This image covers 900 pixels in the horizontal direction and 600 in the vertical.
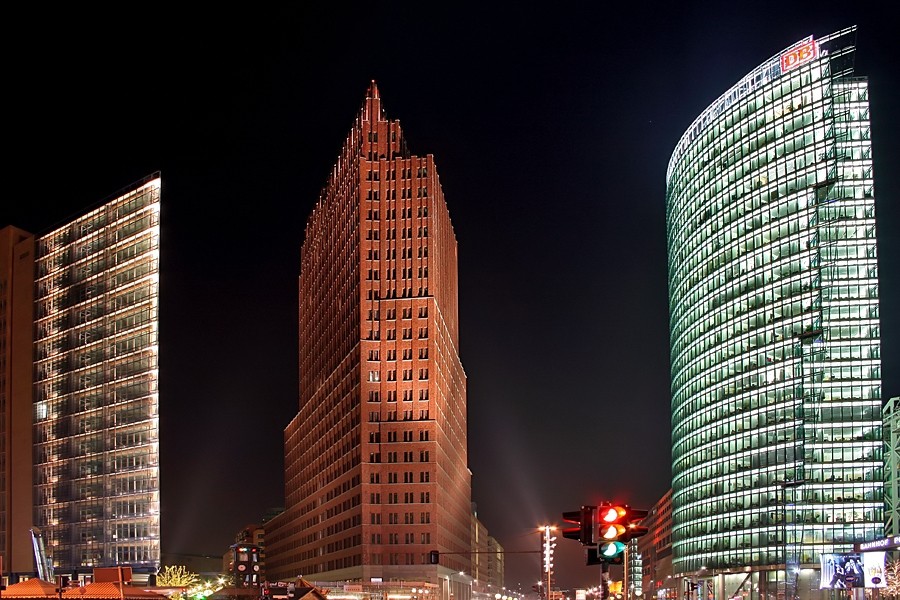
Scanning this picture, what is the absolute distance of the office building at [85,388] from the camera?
5463 inches

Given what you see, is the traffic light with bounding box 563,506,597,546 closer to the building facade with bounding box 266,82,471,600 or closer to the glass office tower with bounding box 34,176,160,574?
the glass office tower with bounding box 34,176,160,574

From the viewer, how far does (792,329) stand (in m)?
158

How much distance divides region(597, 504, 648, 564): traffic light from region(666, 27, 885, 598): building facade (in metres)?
135

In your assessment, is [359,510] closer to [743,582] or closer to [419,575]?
[419,575]

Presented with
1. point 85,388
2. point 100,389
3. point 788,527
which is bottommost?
point 788,527

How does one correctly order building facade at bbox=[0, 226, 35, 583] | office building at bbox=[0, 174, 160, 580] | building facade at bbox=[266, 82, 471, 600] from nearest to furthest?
office building at bbox=[0, 174, 160, 580], building facade at bbox=[0, 226, 35, 583], building facade at bbox=[266, 82, 471, 600]

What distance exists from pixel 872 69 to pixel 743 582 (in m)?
68.2

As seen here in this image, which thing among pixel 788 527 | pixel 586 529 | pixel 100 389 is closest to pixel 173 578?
pixel 100 389

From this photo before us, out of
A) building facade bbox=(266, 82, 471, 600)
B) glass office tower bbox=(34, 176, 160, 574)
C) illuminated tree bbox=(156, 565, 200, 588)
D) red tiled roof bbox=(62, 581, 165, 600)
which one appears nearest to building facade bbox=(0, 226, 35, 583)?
glass office tower bbox=(34, 176, 160, 574)

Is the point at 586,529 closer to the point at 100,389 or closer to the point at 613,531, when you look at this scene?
the point at 613,531

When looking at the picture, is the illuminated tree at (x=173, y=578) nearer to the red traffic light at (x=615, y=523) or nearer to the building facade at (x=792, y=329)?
the building facade at (x=792, y=329)

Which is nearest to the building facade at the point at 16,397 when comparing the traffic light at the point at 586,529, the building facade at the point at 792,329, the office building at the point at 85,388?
the office building at the point at 85,388

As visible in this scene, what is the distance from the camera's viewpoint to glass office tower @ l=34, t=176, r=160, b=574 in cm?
13838

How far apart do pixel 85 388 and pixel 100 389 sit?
10.4ft
